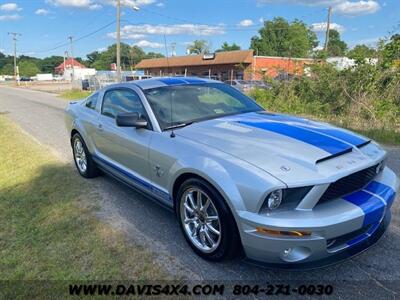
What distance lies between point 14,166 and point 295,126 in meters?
5.39

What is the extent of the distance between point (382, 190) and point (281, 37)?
80.6 metres

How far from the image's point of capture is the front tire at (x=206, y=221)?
2949 millimetres

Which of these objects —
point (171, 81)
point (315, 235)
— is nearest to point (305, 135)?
point (315, 235)

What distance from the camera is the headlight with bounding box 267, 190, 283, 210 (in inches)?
105

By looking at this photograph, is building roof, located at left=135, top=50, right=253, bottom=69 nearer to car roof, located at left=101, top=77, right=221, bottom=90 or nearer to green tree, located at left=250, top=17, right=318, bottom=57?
A: green tree, located at left=250, top=17, right=318, bottom=57

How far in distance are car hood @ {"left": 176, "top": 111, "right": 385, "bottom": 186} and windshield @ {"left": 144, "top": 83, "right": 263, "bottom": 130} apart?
0.23 metres

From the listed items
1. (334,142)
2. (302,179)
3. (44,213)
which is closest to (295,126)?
(334,142)

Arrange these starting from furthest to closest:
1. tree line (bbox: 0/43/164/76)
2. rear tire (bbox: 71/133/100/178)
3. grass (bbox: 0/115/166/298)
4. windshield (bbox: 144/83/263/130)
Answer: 1. tree line (bbox: 0/43/164/76)
2. rear tire (bbox: 71/133/100/178)
3. windshield (bbox: 144/83/263/130)
4. grass (bbox: 0/115/166/298)

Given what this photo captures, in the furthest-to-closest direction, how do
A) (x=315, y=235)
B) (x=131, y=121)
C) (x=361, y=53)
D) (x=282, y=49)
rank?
(x=282, y=49) → (x=361, y=53) → (x=131, y=121) → (x=315, y=235)

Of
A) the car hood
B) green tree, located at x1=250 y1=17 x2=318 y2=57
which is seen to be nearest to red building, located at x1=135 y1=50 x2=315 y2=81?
green tree, located at x1=250 y1=17 x2=318 y2=57

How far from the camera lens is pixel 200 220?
329cm

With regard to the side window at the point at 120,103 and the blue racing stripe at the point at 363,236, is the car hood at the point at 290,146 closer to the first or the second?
the blue racing stripe at the point at 363,236

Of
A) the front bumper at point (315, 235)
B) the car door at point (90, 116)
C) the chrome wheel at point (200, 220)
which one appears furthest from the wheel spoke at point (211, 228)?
the car door at point (90, 116)

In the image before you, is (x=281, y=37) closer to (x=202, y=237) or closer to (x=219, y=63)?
(x=219, y=63)
